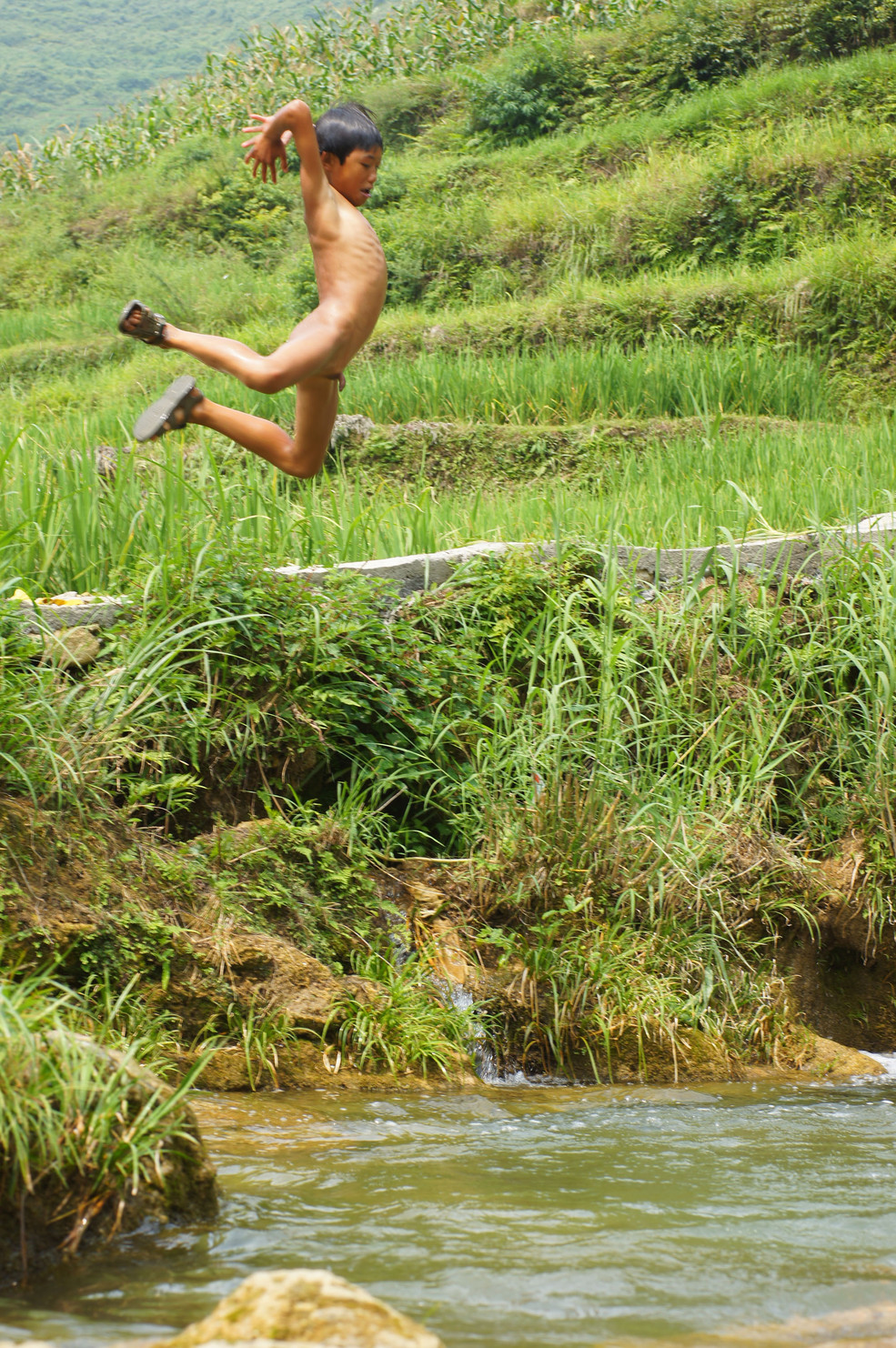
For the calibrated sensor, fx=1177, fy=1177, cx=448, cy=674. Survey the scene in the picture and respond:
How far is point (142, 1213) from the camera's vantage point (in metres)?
2.18

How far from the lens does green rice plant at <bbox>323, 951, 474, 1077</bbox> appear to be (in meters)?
3.46

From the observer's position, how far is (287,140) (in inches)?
155

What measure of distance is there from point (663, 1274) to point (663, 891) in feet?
6.17

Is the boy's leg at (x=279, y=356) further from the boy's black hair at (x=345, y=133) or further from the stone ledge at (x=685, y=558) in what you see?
the stone ledge at (x=685, y=558)

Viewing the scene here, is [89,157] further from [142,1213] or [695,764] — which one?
[142,1213]

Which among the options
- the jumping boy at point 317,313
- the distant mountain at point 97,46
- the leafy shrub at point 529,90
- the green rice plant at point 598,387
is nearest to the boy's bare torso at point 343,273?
the jumping boy at point 317,313

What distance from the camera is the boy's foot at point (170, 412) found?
160 inches

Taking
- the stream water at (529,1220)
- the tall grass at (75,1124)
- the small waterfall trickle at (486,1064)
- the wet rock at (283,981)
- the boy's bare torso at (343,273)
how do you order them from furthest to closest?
1. the boy's bare torso at (343,273)
2. the small waterfall trickle at (486,1064)
3. the wet rock at (283,981)
4. the tall grass at (75,1124)
5. the stream water at (529,1220)

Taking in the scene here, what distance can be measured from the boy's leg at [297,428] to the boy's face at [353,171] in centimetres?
67

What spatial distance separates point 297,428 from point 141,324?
2.18ft

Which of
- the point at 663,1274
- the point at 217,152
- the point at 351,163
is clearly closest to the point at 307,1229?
the point at 663,1274

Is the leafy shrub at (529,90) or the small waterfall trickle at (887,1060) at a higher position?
the leafy shrub at (529,90)

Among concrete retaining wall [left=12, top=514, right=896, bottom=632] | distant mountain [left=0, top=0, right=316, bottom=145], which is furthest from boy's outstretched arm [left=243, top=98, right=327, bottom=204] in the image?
distant mountain [left=0, top=0, right=316, bottom=145]

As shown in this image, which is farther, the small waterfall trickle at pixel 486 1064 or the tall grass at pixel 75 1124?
the small waterfall trickle at pixel 486 1064
